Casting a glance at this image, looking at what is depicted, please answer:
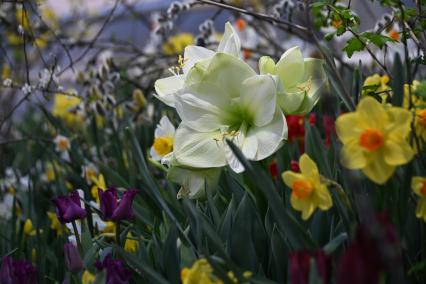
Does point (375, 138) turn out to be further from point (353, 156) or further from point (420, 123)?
point (420, 123)

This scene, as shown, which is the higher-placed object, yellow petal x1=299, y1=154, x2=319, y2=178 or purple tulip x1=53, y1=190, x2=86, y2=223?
yellow petal x1=299, y1=154, x2=319, y2=178

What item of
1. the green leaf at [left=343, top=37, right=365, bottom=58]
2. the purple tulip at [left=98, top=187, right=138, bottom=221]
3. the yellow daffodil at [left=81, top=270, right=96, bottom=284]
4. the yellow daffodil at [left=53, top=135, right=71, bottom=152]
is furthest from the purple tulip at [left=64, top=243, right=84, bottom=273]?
the yellow daffodil at [left=53, top=135, right=71, bottom=152]

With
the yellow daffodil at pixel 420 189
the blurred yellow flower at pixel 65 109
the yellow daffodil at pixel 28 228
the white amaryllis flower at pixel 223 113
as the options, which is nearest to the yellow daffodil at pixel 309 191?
the yellow daffodil at pixel 420 189

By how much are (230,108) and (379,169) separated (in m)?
0.41

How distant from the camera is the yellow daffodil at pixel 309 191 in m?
0.84

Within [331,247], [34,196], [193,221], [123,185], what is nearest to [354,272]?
[331,247]

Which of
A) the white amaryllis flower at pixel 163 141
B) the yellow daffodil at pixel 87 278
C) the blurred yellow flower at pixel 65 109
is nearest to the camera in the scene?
the yellow daffodil at pixel 87 278

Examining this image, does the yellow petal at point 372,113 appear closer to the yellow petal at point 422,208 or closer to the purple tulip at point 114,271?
the yellow petal at point 422,208

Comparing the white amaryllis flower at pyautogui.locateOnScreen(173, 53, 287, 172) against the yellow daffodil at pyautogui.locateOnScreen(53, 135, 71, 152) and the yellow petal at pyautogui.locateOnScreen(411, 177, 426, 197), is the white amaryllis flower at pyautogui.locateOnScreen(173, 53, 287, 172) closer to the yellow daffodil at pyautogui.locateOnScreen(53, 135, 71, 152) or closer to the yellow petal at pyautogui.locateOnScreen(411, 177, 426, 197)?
the yellow petal at pyautogui.locateOnScreen(411, 177, 426, 197)

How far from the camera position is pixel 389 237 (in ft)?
1.76

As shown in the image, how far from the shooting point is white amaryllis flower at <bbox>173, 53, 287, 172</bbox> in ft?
3.51

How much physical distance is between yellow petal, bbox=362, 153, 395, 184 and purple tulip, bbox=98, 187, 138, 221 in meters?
0.49

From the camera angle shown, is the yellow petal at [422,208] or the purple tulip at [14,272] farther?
the purple tulip at [14,272]

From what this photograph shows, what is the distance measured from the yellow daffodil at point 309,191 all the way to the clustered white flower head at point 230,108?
0.20m
